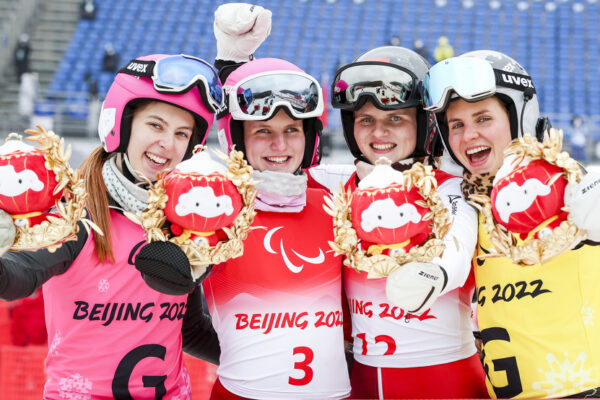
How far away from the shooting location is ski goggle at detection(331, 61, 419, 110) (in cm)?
305

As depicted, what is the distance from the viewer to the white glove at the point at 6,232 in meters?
2.00

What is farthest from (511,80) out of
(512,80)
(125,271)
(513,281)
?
(125,271)

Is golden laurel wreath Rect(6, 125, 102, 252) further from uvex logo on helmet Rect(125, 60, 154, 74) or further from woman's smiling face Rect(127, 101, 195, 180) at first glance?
uvex logo on helmet Rect(125, 60, 154, 74)

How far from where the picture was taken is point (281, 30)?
17.5m

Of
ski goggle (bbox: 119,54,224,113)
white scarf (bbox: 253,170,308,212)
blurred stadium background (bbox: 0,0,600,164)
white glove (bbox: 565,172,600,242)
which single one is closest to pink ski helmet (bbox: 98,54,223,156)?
ski goggle (bbox: 119,54,224,113)

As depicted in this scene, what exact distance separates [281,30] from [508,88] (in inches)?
602

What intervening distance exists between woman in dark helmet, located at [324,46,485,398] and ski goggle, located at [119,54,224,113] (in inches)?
24.7

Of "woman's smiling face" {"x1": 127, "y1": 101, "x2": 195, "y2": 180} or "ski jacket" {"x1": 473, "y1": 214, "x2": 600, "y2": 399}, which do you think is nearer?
"ski jacket" {"x1": 473, "y1": 214, "x2": 600, "y2": 399}

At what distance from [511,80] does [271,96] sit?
0.98 meters

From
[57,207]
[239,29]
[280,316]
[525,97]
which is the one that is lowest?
[280,316]

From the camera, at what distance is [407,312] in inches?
112

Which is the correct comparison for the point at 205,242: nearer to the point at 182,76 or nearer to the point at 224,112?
the point at 182,76

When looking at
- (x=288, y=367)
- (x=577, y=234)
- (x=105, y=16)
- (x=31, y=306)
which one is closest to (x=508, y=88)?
(x=577, y=234)

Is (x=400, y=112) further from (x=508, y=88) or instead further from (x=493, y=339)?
(x=493, y=339)
